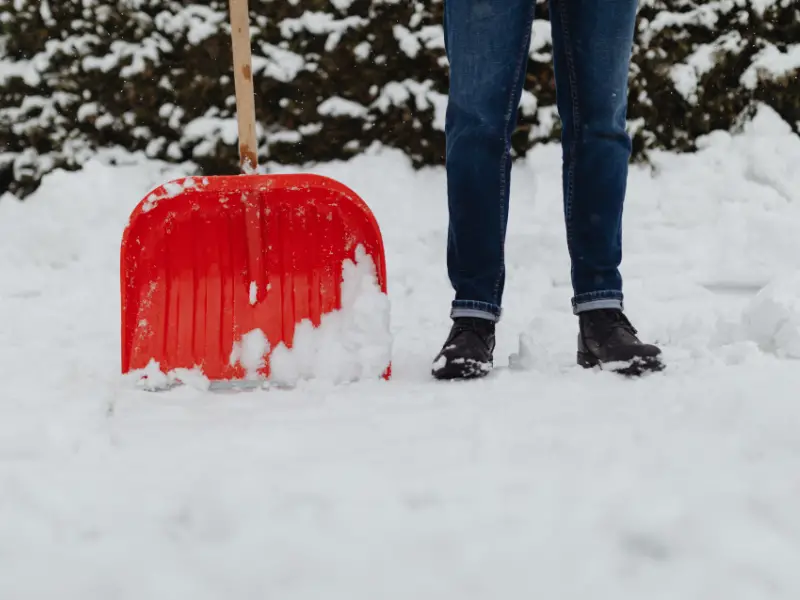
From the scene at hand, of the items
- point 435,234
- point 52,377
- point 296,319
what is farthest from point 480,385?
point 435,234

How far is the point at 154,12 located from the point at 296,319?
2.28 m

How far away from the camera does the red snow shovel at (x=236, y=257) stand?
1.54m

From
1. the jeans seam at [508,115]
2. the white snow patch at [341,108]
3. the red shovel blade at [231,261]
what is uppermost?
the white snow patch at [341,108]

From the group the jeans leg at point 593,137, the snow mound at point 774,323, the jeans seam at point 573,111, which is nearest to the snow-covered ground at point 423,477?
the snow mound at point 774,323

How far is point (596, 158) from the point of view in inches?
61.6

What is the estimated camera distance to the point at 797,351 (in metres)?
1.58

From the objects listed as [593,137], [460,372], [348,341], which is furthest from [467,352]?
[593,137]

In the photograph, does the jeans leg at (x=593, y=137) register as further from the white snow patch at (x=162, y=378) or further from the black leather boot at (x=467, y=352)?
the white snow patch at (x=162, y=378)

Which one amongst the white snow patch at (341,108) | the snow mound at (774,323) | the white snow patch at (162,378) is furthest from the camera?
the white snow patch at (341,108)

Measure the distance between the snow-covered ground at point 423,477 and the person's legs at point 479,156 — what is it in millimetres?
103

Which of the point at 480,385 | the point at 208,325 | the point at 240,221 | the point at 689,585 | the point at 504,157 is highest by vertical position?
the point at 504,157

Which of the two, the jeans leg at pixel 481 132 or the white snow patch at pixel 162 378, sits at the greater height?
the jeans leg at pixel 481 132

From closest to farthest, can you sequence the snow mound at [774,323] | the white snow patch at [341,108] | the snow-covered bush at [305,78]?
the snow mound at [774,323], the snow-covered bush at [305,78], the white snow patch at [341,108]

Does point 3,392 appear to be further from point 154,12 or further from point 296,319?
point 154,12
